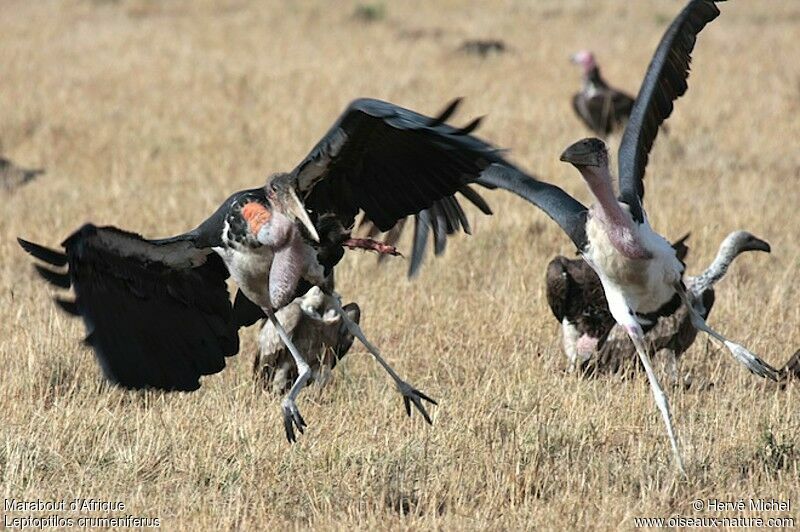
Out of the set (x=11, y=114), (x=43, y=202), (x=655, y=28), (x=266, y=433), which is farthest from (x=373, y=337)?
(x=655, y=28)

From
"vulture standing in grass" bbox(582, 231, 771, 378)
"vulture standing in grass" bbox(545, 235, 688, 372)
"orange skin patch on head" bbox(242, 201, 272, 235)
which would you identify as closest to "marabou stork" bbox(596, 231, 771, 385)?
"vulture standing in grass" bbox(582, 231, 771, 378)

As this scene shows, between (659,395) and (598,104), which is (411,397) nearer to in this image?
(659,395)

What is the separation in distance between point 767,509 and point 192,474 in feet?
6.80

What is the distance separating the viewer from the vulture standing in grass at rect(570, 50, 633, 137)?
42.0 ft

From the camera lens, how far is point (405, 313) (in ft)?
24.8

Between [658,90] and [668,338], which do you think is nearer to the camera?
[658,90]

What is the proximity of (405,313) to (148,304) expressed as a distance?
2030 millimetres

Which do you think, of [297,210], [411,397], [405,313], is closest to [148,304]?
[297,210]

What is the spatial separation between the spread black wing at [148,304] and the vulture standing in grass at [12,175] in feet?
17.9

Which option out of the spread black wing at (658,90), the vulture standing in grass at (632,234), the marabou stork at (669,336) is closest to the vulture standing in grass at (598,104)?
the marabou stork at (669,336)

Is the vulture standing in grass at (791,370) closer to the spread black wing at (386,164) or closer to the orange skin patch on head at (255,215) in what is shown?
the spread black wing at (386,164)

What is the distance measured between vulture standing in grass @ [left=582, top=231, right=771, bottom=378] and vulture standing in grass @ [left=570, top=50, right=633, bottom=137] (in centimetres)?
592

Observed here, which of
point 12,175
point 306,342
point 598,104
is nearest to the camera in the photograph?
point 306,342

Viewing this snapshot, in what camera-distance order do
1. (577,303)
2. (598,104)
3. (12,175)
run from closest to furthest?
(577,303) < (12,175) < (598,104)
